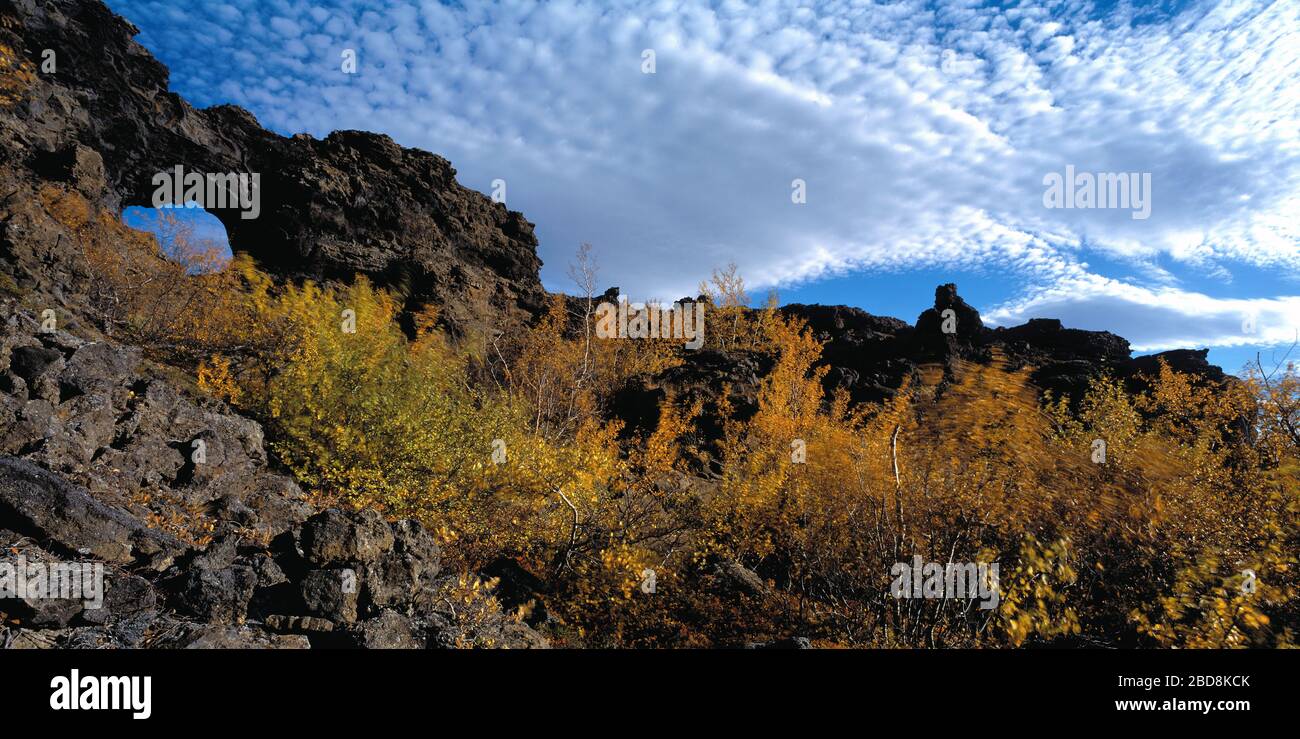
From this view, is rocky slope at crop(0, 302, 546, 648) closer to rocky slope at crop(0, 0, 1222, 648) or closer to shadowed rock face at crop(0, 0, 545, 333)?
rocky slope at crop(0, 0, 1222, 648)

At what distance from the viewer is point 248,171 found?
36.7 m

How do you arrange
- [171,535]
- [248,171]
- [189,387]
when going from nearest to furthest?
1. [171,535]
2. [189,387]
3. [248,171]

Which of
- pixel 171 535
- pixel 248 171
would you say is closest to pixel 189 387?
pixel 171 535

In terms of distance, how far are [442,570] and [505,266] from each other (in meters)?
41.3

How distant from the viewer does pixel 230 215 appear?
3638 centimetres

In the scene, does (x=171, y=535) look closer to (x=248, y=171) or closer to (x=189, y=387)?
(x=189, y=387)

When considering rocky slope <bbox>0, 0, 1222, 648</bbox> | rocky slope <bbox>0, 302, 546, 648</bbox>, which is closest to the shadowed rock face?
rocky slope <bbox>0, 0, 1222, 648</bbox>

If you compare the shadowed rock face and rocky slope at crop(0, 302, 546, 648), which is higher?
the shadowed rock face

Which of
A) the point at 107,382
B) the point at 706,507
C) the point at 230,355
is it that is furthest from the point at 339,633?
the point at 230,355

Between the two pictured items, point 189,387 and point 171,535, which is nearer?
point 171,535

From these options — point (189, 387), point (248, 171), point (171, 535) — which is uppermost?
point (248, 171)

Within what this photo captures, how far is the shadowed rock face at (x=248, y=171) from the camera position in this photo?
23609mm

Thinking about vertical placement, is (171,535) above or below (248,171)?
below

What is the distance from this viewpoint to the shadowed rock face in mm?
23609
